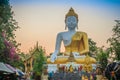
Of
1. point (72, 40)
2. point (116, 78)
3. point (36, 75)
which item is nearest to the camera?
point (116, 78)

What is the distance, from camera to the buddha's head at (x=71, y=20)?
10.4m

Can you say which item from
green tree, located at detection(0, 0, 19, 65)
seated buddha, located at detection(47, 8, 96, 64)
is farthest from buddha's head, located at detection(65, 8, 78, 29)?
green tree, located at detection(0, 0, 19, 65)

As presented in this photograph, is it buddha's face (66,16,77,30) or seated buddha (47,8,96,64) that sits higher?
buddha's face (66,16,77,30)

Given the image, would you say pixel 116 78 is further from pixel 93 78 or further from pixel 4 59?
pixel 4 59

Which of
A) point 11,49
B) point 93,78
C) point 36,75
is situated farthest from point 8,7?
point 36,75

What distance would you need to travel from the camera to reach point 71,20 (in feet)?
34.2

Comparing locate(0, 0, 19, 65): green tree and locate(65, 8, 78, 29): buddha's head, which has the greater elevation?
locate(65, 8, 78, 29): buddha's head

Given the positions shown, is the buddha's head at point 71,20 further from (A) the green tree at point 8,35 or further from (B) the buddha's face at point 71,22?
(A) the green tree at point 8,35

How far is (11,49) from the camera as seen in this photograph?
8.56m

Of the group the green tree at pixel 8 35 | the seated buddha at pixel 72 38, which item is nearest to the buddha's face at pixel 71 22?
the seated buddha at pixel 72 38

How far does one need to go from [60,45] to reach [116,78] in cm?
417

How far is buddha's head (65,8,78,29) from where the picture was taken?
1038 cm

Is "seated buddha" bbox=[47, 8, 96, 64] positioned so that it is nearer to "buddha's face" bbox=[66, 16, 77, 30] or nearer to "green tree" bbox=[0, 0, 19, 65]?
"buddha's face" bbox=[66, 16, 77, 30]

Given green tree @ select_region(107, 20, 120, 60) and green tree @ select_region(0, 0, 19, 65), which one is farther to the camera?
green tree @ select_region(107, 20, 120, 60)
